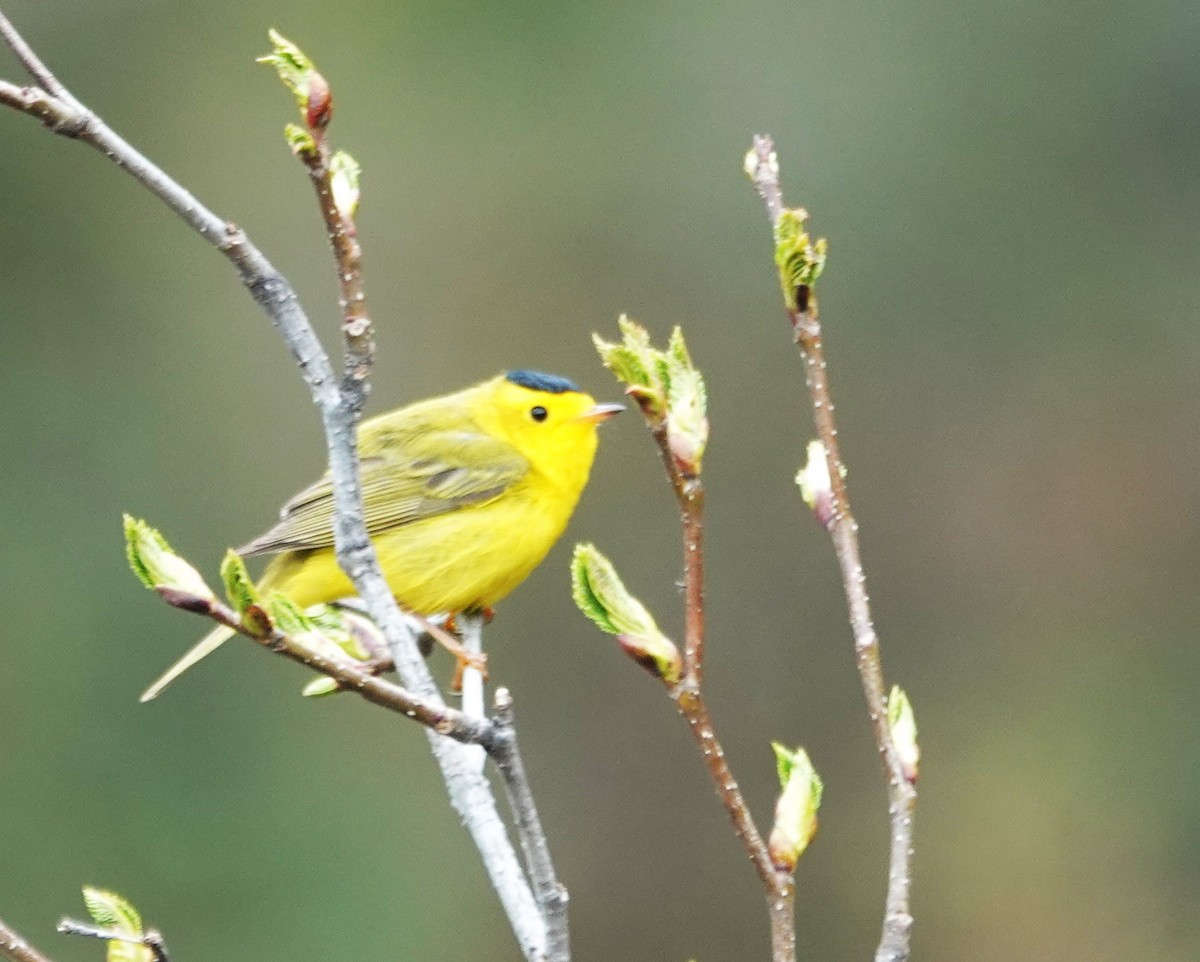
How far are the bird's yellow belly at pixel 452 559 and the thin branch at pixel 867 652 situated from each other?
208cm

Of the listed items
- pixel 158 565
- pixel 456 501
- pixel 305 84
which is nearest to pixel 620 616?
pixel 158 565

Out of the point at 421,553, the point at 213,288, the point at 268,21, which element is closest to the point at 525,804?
the point at 421,553

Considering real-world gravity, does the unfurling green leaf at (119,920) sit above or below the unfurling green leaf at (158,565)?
below

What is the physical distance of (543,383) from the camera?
4484 millimetres

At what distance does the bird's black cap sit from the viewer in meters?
4.46

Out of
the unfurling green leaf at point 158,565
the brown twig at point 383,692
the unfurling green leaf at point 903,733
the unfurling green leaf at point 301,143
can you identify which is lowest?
the unfurling green leaf at point 903,733

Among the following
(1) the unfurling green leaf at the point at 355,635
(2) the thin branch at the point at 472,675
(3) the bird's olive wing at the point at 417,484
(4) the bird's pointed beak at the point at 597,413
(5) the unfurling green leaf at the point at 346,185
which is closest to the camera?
(5) the unfurling green leaf at the point at 346,185

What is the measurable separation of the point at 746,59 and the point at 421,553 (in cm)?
482

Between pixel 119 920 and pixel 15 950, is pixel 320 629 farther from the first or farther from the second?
pixel 15 950

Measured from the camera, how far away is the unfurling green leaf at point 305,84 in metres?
1.51

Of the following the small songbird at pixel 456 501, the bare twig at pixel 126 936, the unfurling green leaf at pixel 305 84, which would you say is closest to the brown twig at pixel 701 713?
the unfurling green leaf at pixel 305 84

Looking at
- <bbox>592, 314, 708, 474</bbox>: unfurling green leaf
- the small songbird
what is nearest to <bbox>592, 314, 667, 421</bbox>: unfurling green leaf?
<bbox>592, 314, 708, 474</bbox>: unfurling green leaf

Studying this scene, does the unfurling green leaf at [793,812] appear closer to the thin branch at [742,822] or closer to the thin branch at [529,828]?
the thin branch at [742,822]

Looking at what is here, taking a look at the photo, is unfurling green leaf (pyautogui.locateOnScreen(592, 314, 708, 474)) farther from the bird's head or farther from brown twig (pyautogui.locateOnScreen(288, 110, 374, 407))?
the bird's head
